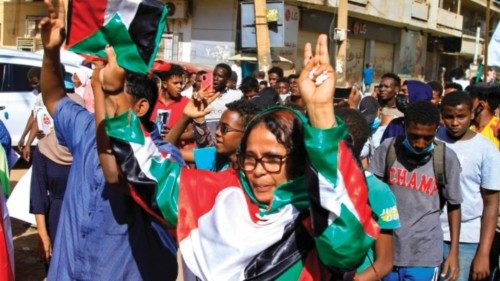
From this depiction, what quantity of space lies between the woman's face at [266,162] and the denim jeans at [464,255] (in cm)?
228

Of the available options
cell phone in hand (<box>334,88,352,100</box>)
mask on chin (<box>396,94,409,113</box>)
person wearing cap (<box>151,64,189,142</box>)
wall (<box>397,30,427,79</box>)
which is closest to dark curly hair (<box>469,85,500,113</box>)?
mask on chin (<box>396,94,409,113</box>)

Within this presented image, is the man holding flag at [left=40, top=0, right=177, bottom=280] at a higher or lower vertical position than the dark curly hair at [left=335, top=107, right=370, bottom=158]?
lower

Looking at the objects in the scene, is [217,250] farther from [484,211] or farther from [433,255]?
[484,211]

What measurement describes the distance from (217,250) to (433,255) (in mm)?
2028

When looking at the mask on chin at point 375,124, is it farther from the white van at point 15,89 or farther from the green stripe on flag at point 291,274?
the white van at point 15,89

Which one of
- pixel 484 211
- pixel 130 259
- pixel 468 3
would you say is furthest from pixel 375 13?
pixel 130 259

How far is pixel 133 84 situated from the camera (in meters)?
2.57

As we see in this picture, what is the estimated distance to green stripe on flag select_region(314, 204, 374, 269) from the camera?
185cm

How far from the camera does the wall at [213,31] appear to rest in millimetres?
19703

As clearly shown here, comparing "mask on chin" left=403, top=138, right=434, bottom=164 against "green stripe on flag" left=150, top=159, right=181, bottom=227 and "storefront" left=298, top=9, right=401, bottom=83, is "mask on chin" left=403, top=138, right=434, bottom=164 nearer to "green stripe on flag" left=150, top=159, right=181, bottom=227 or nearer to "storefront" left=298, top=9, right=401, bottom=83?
"green stripe on flag" left=150, top=159, right=181, bottom=227

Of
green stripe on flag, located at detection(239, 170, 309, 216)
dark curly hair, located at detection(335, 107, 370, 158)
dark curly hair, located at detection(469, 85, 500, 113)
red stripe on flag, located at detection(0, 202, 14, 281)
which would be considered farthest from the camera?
dark curly hair, located at detection(469, 85, 500, 113)

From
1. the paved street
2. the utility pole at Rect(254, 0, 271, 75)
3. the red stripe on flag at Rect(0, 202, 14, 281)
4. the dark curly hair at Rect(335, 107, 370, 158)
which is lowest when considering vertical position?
the paved street

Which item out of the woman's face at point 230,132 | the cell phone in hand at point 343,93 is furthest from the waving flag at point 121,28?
the cell phone in hand at point 343,93

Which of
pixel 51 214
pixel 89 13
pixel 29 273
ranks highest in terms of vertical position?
pixel 89 13
